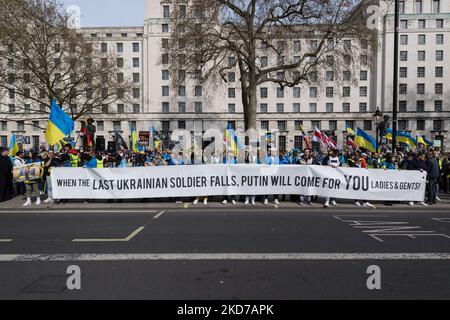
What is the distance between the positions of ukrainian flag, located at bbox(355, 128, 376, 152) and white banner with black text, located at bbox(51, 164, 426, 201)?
246 inches

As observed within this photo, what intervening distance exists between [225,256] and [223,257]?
6cm

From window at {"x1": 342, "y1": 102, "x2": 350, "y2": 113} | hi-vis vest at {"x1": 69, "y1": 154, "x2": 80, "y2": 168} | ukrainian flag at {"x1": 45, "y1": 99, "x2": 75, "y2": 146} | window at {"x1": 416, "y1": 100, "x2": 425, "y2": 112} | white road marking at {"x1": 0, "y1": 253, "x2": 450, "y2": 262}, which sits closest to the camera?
white road marking at {"x1": 0, "y1": 253, "x2": 450, "y2": 262}

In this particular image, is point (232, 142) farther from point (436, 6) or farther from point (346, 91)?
point (436, 6)

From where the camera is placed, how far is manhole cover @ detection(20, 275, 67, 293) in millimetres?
4562

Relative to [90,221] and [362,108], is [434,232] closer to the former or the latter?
[90,221]

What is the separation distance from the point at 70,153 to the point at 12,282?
9183mm

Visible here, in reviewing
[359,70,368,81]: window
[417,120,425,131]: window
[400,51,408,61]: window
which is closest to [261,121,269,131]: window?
[359,70,368,81]: window

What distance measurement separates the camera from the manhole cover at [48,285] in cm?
456

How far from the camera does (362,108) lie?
73.8 metres

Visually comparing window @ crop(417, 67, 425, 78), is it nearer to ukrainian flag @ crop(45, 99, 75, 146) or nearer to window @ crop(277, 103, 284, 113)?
window @ crop(277, 103, 284, 113)

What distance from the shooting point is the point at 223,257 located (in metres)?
6.03

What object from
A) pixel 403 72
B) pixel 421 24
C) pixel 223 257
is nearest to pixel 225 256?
pixel 223 257

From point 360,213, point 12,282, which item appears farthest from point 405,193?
point 12,282

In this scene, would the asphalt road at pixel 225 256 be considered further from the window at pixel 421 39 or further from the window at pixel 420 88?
the window at pixel 421 39
